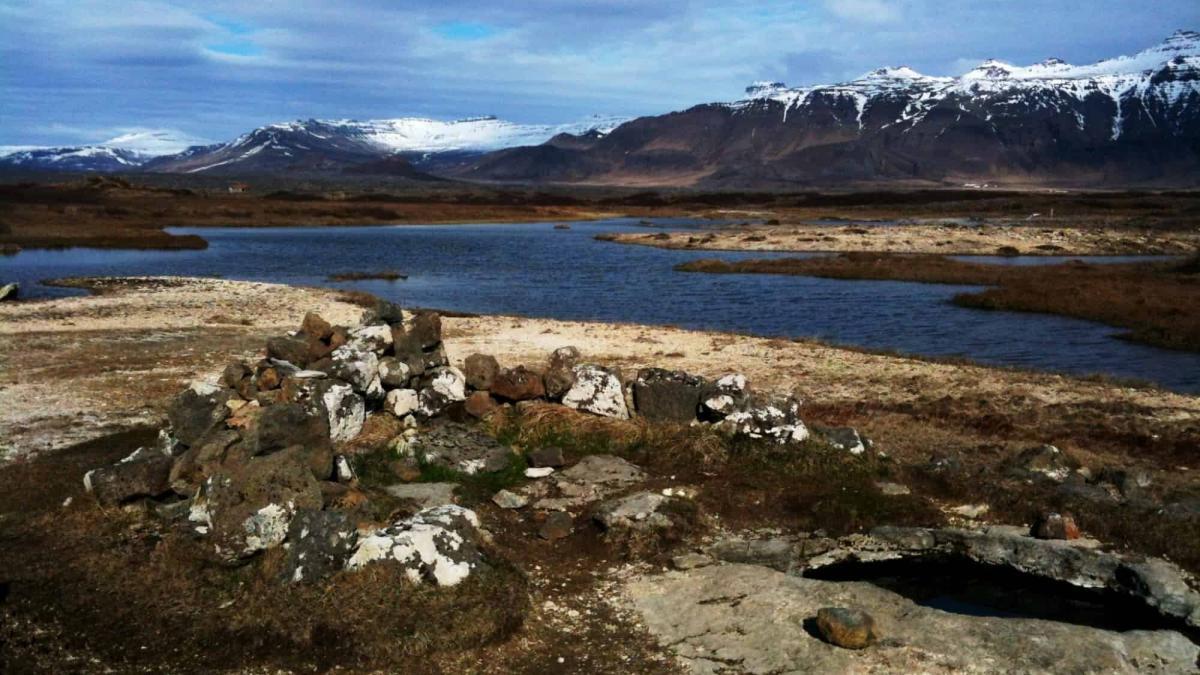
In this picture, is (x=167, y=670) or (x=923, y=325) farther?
(x=923, y=325)

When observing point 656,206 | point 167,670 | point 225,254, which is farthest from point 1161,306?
point 656,206

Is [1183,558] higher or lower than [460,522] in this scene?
lower

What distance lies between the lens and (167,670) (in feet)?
25.2

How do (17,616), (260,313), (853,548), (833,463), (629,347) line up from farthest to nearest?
1. (260,313)
2. (629,347)
3. (833,463)
4. (853,548)
5. (17,616)

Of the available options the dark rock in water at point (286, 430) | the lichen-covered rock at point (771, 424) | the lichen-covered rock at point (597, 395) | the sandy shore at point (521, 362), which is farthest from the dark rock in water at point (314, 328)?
the lichen-covered rock at point (771, 424)

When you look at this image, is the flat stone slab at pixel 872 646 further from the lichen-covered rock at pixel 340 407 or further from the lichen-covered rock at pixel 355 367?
the lichen-covered rock at pixel 355 367

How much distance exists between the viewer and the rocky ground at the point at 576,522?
802 cm

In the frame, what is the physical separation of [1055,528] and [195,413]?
10.8 m

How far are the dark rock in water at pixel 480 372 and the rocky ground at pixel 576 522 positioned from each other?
0.07 m

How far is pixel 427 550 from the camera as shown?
9.05 m

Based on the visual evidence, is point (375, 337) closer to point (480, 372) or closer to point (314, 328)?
point (314, 328)

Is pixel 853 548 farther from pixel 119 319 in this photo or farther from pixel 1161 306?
pixel 1161 306

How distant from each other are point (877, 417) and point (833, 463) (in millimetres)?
3903

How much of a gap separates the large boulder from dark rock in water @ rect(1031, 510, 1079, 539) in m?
8.13
